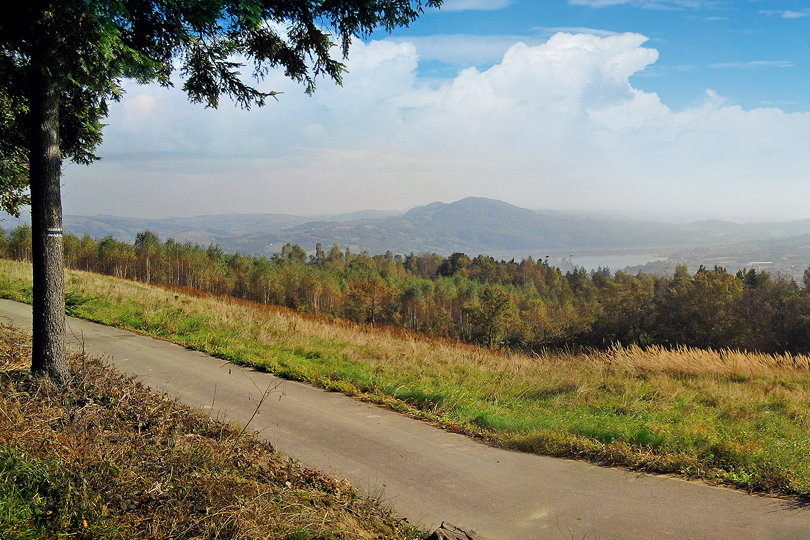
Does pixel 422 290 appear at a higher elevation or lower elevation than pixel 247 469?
lower

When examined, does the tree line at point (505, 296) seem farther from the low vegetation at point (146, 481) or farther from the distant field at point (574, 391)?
the low vegetation at point (146, 481)

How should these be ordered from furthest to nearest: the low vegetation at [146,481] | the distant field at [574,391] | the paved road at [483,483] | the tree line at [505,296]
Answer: the tree line at [505,296], the distant field at [574,391], the paved road at [483,483], the low vegetation at [146,481]

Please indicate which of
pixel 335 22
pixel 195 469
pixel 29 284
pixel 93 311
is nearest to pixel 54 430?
pixel 195 469

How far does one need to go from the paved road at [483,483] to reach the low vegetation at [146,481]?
0.59 meters

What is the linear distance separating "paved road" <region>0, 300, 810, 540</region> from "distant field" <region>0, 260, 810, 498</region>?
16.6 inches

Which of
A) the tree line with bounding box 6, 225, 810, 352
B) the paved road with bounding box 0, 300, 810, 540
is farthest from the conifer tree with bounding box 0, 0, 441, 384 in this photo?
the tree line with bounding box 6, 225, 810, 352

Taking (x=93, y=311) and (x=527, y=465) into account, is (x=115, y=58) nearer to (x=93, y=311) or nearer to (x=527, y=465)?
(x=527, y=465)

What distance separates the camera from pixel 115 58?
565 cm

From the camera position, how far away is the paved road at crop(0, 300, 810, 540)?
456cm

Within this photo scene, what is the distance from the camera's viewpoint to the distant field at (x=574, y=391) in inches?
233

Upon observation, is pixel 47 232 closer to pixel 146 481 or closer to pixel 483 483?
pixel 146 481

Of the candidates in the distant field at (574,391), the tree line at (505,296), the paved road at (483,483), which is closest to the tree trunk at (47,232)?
the paved road at (483,483)

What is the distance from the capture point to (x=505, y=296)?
226 ft

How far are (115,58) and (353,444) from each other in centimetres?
492
